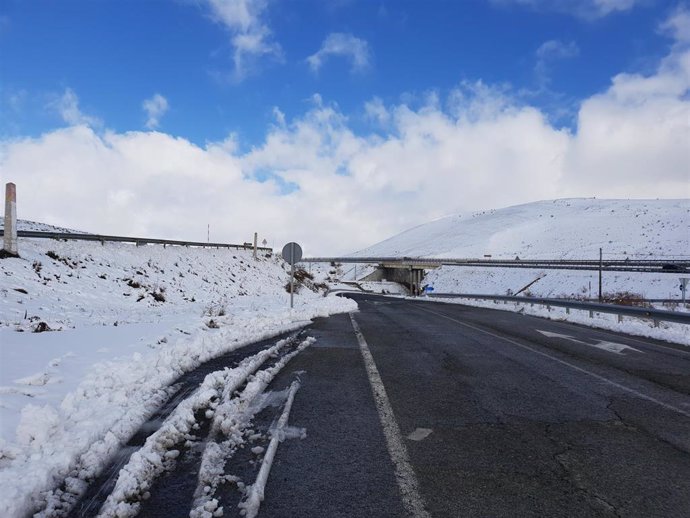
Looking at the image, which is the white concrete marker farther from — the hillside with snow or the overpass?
the overpass

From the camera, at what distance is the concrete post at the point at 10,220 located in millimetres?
13844

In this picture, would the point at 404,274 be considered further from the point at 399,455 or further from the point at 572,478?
the point at 572,478

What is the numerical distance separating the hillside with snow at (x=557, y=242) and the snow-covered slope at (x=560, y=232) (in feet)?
0.33

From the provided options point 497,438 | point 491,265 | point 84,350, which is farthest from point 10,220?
point 491,265

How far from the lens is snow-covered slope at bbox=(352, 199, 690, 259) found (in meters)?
67.5

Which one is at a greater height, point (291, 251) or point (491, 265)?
point (491, 265)

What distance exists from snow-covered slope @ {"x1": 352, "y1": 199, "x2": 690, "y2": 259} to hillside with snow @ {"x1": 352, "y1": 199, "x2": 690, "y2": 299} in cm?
10

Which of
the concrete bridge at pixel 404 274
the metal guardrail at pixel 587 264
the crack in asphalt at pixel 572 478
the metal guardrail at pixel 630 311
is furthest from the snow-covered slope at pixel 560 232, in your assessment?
the crack in asphalt at pixel 572 478

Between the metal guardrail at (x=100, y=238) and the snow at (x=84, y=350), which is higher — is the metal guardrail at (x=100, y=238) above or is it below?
above

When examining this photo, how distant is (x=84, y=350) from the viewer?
264 inches

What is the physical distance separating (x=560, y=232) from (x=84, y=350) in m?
104

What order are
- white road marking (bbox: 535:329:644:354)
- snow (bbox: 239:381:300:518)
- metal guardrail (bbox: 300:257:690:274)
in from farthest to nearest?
metal guardrail (bbox: 300:257:690:274) → white road marking (bbox: 535:329:644:354) → snow (bbox: 239:381:300:518)

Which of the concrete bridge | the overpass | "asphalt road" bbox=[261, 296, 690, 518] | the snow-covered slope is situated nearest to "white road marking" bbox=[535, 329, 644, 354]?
"asphalt road" bbox=[261, 296, 690, 518]

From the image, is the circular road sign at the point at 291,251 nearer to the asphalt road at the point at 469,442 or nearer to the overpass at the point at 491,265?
the asphalt road at the point at 469,442
